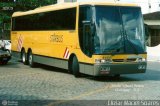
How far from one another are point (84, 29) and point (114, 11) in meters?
1.37

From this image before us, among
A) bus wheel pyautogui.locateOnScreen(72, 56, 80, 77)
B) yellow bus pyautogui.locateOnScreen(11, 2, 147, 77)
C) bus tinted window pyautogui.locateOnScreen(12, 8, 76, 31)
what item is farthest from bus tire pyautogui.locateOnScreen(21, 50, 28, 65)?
bus wheel pyautogui.locateOnScreen(72, 56, 80, 77)

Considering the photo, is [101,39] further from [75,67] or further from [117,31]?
[75,67]

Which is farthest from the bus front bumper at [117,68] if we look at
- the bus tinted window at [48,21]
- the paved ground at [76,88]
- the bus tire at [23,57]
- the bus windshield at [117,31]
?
the bus tire at [23,57]

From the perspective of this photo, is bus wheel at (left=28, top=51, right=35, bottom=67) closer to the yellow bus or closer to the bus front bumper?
the yellow bus

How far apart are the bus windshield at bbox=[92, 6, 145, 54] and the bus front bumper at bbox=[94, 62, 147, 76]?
491mm

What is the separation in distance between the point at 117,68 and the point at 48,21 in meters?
6.76

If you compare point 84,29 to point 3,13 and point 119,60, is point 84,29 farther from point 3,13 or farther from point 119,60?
point 3,13

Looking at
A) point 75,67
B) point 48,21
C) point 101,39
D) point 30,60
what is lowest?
point 30,60

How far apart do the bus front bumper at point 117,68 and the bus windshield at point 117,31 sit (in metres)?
0.49

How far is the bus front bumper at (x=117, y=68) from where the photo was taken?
17.6m

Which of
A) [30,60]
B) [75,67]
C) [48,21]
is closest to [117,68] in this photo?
[75,67]

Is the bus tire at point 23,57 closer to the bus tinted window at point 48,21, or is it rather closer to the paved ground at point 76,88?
the bus tinted window at point 48,21

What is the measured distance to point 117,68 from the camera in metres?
17.8

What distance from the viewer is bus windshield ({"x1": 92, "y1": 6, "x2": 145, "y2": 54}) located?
1775 centimetres
